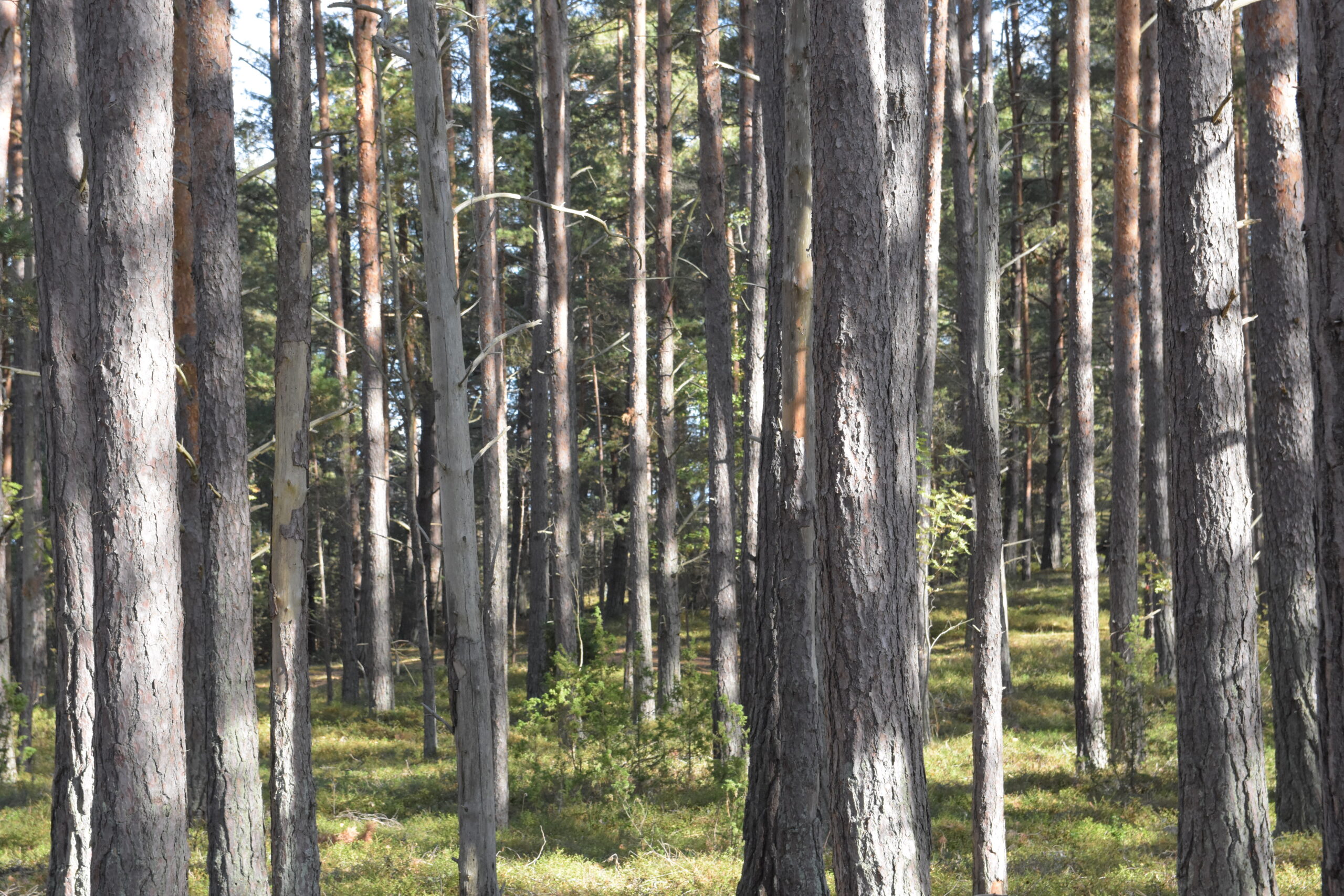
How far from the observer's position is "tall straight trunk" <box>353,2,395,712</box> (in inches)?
597

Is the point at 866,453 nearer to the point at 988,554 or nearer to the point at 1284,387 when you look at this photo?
the point at 988,554

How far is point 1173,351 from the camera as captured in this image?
6.20 metres

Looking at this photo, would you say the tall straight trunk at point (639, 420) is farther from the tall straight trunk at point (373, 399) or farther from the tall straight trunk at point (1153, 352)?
the tall straight trunk at point (1153, 352)

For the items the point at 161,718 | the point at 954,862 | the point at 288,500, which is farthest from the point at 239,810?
the point at 954,862

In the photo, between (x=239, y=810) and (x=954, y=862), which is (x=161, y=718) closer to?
(x=239, y=810)

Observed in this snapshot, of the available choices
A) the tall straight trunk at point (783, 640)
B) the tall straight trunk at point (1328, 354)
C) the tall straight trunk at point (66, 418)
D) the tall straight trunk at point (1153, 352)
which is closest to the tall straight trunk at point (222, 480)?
the tall straight trunk at point (66, 418)

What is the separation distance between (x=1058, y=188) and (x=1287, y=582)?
16947mm

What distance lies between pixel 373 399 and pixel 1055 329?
55.7 ft

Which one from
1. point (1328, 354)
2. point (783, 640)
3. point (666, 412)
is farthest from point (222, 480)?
point (666, 412)

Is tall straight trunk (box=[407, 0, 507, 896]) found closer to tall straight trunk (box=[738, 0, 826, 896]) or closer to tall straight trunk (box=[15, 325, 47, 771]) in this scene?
tall straight trunk (box=[738, 0, 826, 896])

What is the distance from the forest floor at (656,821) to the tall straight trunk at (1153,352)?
56.9 inches

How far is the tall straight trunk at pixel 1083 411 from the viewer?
11.8 metres

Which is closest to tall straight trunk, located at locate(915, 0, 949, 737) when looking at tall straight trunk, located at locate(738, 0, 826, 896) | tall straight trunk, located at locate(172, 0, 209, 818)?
tall straight trunk, located at locate(738, 0, 826, 896)

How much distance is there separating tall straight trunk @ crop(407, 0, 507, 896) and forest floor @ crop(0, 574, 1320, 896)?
2.77 m
